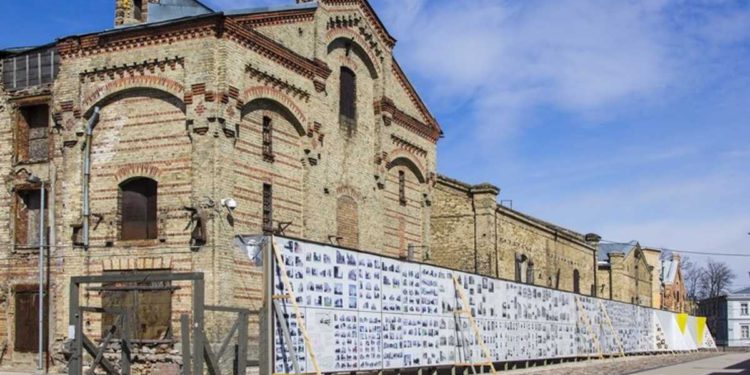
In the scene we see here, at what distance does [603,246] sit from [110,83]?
2074 inches

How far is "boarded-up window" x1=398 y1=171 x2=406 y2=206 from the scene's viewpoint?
115 ft

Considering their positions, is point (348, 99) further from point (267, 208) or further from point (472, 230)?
point (472, 230)

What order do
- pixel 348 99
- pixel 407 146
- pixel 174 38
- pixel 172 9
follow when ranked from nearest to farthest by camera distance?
pixel 174 38 → pixel 172 9 → pixel 348 99 → pixel 407 146

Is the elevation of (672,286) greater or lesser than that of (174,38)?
lesser

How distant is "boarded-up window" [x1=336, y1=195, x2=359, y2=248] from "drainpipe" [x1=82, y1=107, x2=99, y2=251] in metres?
8.05

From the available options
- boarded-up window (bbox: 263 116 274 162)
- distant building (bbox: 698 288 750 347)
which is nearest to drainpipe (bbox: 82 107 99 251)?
boarded-up window (bbox: 263 116 274 162)

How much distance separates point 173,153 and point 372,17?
11192mm

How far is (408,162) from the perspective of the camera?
35719 mm

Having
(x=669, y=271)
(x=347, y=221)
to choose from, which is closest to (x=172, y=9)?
(x=347, y=221)

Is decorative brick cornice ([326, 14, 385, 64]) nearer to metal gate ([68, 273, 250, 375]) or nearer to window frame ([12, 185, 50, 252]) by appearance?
window frame ([12, 185, 50, 252])

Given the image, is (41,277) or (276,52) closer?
(41,277)

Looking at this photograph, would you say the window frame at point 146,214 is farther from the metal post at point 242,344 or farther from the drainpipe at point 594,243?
the drainpipe at point 594,243

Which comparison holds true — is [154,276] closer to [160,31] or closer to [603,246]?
[160,31]

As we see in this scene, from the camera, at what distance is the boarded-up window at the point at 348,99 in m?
31.2
